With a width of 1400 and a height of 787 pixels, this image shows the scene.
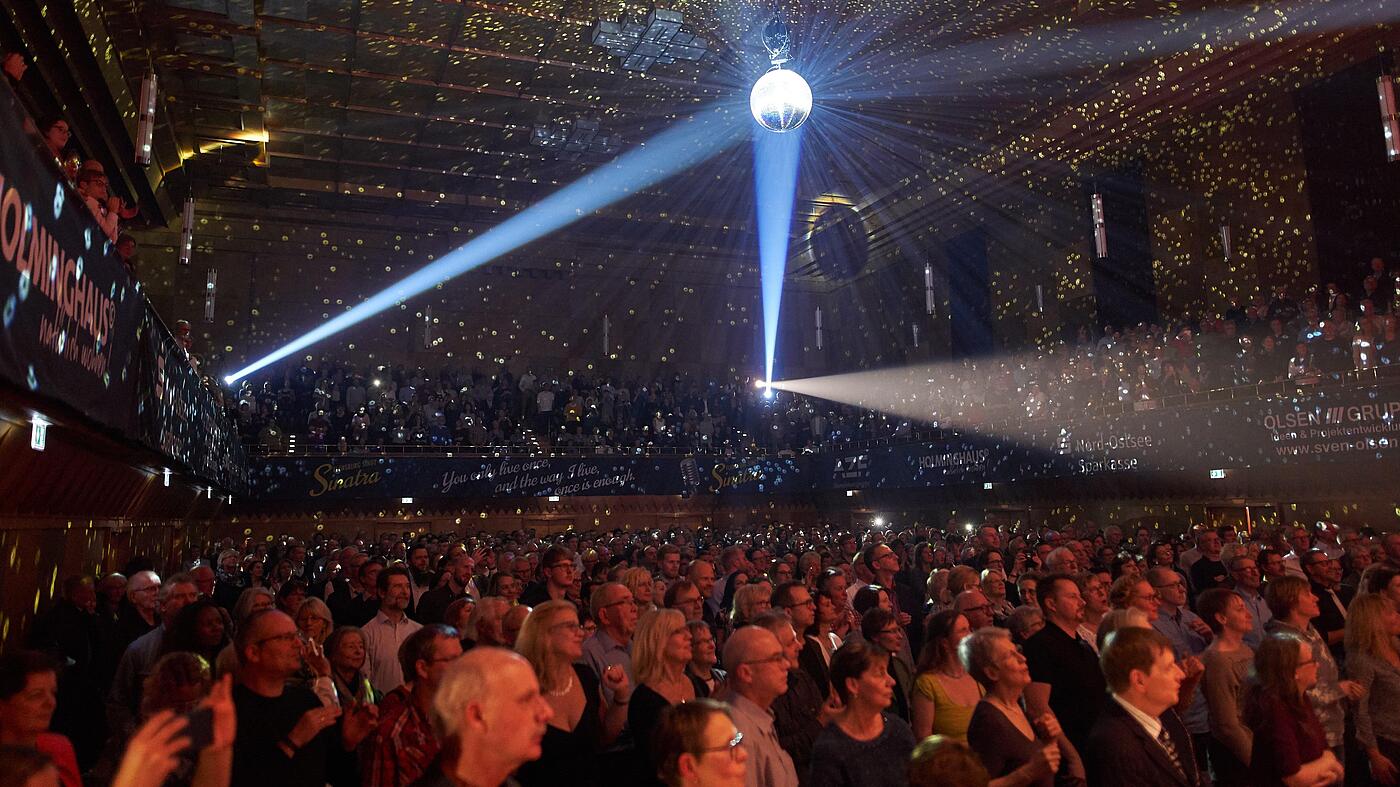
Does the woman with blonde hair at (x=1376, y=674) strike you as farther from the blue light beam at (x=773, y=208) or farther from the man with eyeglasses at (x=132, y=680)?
the blue light beam at (x=773, y=208)

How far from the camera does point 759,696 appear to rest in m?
3.18

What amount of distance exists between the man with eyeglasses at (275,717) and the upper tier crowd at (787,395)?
11045 millimetres

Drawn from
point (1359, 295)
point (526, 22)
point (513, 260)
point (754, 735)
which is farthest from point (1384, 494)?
point (513, 260)

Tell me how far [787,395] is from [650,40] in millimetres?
13326

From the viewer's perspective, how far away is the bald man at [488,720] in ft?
6.63

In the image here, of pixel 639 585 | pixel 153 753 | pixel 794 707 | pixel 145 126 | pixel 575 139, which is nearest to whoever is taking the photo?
pixel 153 753

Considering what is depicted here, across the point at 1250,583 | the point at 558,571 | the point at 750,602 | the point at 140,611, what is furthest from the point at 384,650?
the point at 1250,583

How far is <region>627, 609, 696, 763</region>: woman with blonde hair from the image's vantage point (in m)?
3.38

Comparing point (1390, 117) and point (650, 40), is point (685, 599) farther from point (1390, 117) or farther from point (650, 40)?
point (650, 40)

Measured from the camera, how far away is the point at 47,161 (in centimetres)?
423

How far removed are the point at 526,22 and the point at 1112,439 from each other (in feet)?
32.9

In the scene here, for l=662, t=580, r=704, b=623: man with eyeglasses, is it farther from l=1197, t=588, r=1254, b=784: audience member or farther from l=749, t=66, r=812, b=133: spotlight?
l=749, t=66, r=812, b=133: spotlight

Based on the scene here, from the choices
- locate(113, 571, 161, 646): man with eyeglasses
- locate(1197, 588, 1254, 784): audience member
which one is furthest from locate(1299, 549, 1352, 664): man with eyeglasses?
locate(113, 571, 161, 646): man with eyeglasses

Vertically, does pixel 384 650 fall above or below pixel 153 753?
below
